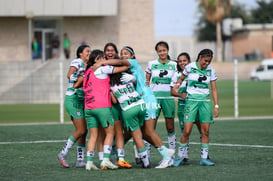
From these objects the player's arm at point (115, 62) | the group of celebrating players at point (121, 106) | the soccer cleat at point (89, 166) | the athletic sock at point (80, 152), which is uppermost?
the player's arm at point (115, 62)

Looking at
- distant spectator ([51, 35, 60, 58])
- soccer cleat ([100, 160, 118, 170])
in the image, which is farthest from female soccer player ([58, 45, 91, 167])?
distant spectator ([51, 35, 60, 58])

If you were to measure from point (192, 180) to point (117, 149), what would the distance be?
203 cm

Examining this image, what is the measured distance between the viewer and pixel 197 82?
12172mm

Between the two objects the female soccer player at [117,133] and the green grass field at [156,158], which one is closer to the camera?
the green grass field at [156,158]

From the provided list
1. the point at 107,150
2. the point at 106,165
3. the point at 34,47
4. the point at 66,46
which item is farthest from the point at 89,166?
the point at 66,46

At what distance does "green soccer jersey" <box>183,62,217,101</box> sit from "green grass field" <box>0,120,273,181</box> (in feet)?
4.06

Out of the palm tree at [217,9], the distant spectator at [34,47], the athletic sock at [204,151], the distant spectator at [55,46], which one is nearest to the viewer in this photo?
the athletic sock at [204,151]

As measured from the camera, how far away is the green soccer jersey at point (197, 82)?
12.1 meters

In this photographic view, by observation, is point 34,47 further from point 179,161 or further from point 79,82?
point 179,161

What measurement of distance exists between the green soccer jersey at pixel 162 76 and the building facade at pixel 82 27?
96.3 feet

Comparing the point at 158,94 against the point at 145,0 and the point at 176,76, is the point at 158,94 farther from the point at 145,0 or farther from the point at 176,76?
the point at 145,0

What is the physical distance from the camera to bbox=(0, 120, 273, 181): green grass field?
10.6m

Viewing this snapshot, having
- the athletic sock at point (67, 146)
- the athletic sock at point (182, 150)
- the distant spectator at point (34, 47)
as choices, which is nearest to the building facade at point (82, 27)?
the distant spectator at point (34, 47)

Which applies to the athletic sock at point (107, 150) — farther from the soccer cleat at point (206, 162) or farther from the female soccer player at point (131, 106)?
the soccer cleat at point (206, 162)
